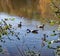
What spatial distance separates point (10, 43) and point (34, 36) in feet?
4.61

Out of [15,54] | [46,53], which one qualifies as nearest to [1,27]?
[15,54]

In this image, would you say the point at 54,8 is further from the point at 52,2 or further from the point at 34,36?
the point at 34,36

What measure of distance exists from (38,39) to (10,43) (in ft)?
3.58

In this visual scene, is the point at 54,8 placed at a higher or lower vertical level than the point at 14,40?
higher

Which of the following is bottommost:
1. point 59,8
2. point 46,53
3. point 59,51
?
point 46,53

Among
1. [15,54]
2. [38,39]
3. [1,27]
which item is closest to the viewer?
[1,27]

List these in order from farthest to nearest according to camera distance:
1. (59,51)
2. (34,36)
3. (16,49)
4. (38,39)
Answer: (34,36), (38,39), (16,49), (59,51)

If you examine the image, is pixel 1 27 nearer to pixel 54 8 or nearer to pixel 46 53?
pixel 54 8

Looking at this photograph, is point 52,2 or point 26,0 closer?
point 52,2

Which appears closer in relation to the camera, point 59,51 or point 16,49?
point 59,51

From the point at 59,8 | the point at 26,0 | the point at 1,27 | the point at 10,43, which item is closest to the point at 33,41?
the point at 10,43

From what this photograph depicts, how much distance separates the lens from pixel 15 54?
8.60 meters

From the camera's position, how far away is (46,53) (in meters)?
9.02

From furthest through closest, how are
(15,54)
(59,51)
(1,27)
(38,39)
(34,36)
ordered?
(34,36)
(38,39)
(15,54)
(1,27)
(59,51)
